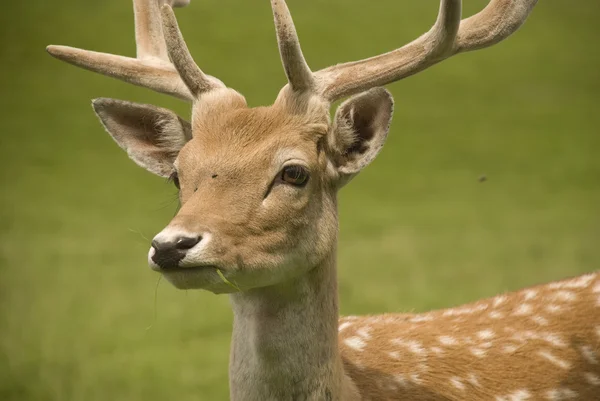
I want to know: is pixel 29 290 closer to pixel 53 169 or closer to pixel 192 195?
pixel 53 169

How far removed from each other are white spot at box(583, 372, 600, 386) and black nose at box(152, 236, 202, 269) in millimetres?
1375

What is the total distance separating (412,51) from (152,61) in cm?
75

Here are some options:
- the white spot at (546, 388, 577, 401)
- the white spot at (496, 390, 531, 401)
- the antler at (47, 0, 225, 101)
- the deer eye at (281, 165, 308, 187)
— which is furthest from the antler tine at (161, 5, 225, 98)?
the white spot at (546, 388, 577, 401)

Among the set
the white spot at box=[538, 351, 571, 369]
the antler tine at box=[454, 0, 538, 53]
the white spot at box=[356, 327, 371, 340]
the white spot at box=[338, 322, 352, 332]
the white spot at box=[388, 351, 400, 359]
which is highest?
the antler tine at box=[454, 0, 538, 53]

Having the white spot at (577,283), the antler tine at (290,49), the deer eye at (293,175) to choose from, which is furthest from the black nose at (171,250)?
the white spot at (577,283)

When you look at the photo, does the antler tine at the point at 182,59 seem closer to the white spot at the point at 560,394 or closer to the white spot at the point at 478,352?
the white spot at the point at 478,352

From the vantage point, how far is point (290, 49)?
2295mm

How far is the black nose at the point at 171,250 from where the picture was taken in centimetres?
200

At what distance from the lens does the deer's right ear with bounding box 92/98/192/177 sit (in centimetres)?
254

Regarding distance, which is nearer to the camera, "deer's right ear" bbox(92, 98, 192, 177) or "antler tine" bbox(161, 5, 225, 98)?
"antler tine" bbox(161, 5, 225, 98)

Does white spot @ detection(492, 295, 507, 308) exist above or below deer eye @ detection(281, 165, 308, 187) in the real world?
above

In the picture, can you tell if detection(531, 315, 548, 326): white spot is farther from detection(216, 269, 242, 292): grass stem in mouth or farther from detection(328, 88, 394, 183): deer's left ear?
detection(216, 269, 242, 292): grass stem in mouth

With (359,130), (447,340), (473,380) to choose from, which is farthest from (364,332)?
(359,130)

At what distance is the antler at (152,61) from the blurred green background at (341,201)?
1697 mm
